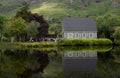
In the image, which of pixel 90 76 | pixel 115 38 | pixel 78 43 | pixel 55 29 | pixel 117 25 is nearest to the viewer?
pixel 90 76

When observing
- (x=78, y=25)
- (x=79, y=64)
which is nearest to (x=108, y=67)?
(x=79, y=64)

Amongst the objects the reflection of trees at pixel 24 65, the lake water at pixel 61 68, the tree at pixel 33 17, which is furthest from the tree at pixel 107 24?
the reflection of trees at pixel 24 65

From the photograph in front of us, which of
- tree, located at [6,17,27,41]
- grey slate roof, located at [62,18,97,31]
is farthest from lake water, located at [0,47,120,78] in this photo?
grey slate roof, located at [62,18,97,31]

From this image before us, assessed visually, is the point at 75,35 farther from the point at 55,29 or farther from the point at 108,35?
the point at 55,29

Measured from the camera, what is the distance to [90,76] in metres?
30.8

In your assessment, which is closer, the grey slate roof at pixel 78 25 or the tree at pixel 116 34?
the tree at pixel 116 34

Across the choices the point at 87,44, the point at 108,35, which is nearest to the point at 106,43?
the point at 87,44

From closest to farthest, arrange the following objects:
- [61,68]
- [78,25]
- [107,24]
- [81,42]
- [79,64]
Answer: [61,68], [79,64], [81,42], [107,24], [78,25]

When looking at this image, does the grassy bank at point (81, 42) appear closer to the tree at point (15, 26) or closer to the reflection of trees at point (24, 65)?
the tree at point (15, 26)

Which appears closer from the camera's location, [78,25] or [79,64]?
[79,64]

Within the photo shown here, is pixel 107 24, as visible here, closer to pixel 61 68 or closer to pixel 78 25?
pixel 78 25

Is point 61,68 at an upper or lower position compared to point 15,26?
upper

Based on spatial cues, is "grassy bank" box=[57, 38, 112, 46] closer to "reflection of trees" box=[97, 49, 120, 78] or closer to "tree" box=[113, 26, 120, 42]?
"tree" box=[113, 26, 120, 42]

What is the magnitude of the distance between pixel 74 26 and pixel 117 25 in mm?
15869
